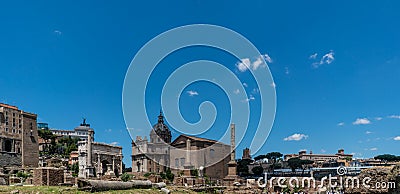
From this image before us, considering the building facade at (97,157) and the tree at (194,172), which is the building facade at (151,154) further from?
the tree at (194,172)

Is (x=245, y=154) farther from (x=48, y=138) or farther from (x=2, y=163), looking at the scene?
(x=2, y=163)

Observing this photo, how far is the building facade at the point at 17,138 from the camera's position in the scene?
203 feet

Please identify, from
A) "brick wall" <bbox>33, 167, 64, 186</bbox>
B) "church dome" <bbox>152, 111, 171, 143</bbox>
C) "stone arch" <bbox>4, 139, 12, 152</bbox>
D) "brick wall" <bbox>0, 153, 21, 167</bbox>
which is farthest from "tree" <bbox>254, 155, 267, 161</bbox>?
"brick wall" <bbox>33, 167, 64, 186</bbox>

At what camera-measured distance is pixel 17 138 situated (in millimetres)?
65562

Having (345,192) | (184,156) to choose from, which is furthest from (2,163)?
(345,192)

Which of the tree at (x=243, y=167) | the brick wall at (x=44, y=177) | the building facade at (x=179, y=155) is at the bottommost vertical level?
the tree at (x=243, y=167)

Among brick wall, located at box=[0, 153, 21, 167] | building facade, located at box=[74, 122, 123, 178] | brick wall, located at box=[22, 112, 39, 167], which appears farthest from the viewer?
brick wall, located at box=[22, 112, 39, 167]

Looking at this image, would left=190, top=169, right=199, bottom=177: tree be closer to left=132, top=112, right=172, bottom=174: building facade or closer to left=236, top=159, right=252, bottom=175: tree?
left=132, top=112, right=172, bottom=174: building facade

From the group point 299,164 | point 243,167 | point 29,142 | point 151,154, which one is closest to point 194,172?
point 151,154

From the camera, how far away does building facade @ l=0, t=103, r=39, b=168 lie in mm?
61969

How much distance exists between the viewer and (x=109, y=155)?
7031cm

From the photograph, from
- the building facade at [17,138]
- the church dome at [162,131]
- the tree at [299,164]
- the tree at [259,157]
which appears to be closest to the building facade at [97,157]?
the building facade at [17,138]

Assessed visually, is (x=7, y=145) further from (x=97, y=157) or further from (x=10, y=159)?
(x=97, y=157)

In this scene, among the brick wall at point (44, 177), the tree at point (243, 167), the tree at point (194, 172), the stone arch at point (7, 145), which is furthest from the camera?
the tree at point (243, 167)
